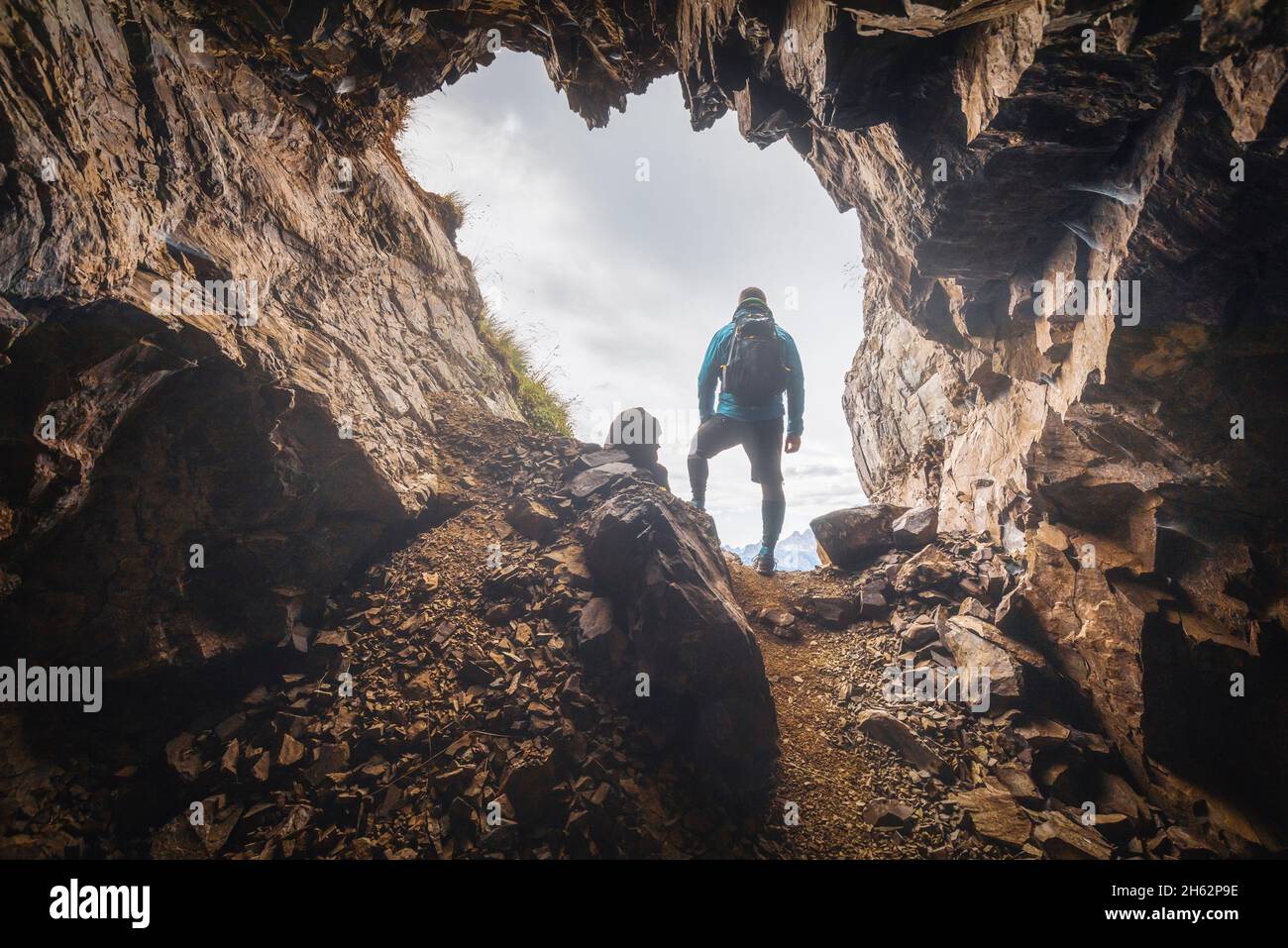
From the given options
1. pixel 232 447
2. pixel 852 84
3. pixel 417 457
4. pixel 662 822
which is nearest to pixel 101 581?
pixel 232 447

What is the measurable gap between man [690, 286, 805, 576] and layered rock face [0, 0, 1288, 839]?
209 centimetres

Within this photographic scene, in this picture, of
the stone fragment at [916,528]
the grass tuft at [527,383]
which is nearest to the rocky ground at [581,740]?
the stone fragment at [916,528]

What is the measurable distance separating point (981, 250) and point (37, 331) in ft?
26.4

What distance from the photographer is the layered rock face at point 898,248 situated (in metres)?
2.80

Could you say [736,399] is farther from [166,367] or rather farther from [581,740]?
[166,367]

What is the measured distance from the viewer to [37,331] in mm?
2699

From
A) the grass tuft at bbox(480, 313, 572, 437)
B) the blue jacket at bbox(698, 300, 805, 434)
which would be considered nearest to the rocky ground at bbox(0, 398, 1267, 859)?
the blue jacket at bbox(698, 300, 805, 434)

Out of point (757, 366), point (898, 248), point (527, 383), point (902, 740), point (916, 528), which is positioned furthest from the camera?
point (527, 383)

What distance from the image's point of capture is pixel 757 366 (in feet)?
21.4

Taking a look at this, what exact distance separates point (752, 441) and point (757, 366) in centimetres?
117

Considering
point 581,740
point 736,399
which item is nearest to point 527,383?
point 736,399

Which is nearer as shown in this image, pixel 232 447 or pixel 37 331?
pixel 37 331

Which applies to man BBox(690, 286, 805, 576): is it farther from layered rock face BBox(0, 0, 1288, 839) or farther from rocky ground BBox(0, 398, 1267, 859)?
layered rock face BBox(0, 0, 1288, 839)
